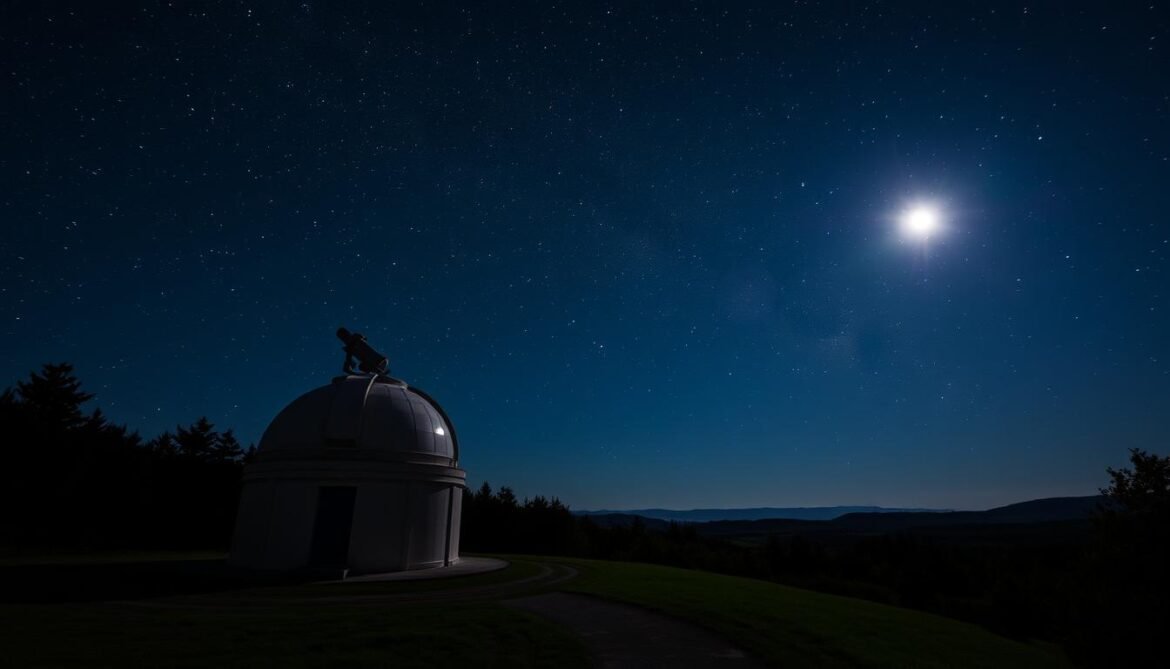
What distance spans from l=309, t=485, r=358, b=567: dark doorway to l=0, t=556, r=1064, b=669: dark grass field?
2855 mm

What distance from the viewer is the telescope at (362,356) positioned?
28688mm

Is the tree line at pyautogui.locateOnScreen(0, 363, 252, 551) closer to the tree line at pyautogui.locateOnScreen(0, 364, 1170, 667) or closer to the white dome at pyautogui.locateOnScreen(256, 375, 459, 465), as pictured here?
the tree line at pyautogui.locateOnScreen(0, 364, 1170, 667)

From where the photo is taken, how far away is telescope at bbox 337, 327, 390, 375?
2869cm

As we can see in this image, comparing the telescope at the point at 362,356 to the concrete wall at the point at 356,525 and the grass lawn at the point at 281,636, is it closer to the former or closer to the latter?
the concrete wall at the point at 356,525

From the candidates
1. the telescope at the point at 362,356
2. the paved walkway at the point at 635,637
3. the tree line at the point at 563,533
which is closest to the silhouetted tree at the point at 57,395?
the tree line at the point at 563,533

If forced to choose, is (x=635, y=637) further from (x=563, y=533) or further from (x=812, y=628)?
(x=563, y=533)

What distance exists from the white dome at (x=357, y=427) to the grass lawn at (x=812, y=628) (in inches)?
352

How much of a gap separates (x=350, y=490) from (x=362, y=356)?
8.83 meters

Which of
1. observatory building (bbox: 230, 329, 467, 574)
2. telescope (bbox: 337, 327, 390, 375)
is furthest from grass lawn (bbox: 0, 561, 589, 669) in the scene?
telescope (bbox: 337, 327, 390, 375)

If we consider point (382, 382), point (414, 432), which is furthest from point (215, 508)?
point (414, 432)

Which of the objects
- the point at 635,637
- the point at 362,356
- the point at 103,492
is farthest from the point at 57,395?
the point at 635,637

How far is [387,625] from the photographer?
11602 millimetres

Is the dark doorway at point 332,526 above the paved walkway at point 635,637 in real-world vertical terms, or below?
above

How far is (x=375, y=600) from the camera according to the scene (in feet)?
50.7
